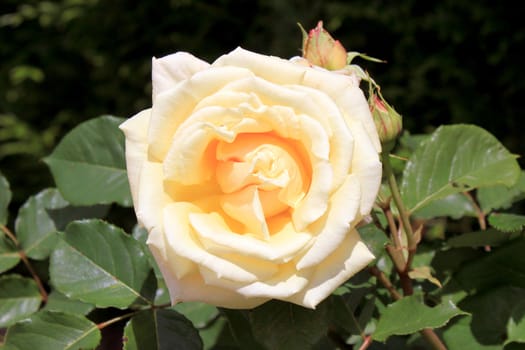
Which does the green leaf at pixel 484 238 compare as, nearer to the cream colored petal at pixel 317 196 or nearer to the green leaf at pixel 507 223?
the green leaf at pixel 507 223

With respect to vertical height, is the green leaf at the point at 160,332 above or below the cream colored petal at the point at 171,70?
below

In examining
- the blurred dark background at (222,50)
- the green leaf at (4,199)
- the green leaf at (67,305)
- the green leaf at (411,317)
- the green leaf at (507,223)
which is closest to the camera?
the green leaf at (411,317)

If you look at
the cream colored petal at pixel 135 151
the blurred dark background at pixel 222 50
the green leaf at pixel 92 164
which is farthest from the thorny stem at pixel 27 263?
the blurred dark background at pixel 222 50

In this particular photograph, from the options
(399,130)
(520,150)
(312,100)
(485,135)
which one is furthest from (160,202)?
(520,150)

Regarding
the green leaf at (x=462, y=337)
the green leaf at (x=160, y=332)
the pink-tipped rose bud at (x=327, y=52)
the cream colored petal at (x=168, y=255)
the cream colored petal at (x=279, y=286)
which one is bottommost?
the green leaf at (x=462, y=337)

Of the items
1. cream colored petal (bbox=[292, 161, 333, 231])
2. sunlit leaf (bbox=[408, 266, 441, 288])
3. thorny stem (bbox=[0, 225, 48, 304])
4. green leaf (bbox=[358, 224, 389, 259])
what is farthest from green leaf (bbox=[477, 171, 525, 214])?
thorny stem (bbox=[0, 225, 48, 304])

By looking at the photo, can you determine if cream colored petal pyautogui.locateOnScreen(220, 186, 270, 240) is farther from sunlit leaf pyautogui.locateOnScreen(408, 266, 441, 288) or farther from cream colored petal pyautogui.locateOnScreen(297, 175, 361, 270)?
sunlit leaf pyautogui.locateOnScreen(408, 266, 441, 288)

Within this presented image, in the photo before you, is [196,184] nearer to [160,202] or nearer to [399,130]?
[160,202]

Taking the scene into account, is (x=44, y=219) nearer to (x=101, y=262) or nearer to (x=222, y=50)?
(x=101, y=262)
